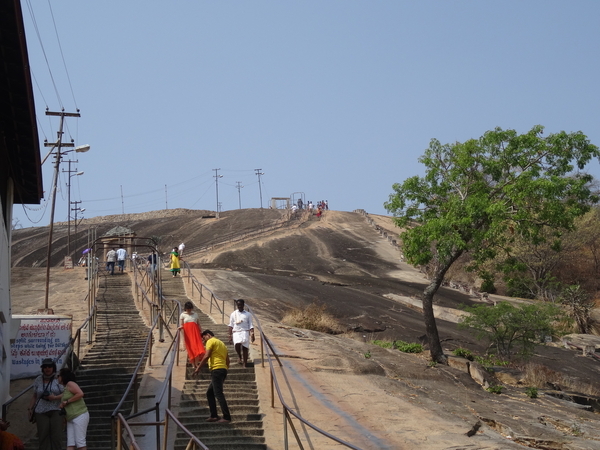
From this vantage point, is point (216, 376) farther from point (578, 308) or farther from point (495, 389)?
point (578, 308)

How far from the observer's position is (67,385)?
9508 mm

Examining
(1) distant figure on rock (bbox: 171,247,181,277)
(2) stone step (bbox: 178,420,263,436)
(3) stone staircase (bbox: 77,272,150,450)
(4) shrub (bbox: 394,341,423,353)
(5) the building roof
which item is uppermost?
(5) the building roof

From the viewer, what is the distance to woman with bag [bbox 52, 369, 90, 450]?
930 centimetres

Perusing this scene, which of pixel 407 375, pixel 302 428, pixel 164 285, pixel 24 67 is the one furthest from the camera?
pixel 164 285

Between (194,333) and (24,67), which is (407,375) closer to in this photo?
(194,333)

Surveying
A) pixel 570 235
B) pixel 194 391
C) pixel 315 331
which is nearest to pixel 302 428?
pixel 194 391

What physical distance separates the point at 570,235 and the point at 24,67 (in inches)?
1811

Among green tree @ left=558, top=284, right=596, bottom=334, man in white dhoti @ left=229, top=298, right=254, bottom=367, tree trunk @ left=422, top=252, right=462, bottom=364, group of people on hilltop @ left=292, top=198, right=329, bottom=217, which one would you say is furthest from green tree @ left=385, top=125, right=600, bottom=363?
group of people on hilltop @ left=292, top=198, right=329, bottom=217

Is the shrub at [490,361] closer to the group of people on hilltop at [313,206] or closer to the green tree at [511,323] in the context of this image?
the green tree at [511,323]

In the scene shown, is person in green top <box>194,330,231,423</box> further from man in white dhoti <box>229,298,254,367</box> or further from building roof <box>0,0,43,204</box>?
building roof <box>0,0,43,204</box>

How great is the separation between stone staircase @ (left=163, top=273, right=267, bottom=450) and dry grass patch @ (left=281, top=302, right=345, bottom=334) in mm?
8878

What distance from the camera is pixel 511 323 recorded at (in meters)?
24.4

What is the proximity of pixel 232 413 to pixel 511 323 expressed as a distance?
15.2 m

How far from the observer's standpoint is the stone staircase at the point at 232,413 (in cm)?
1073
